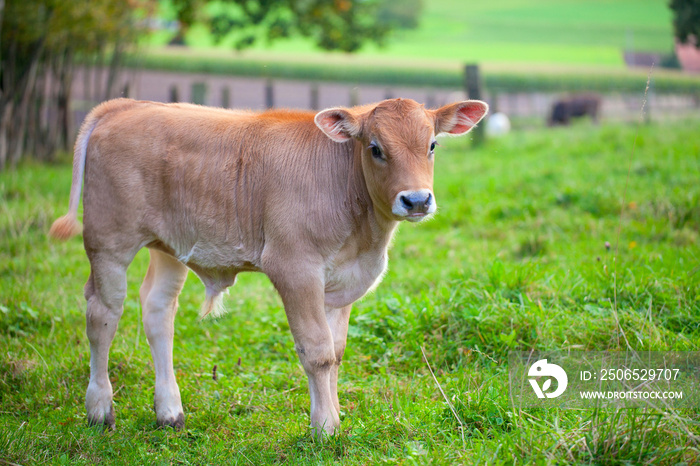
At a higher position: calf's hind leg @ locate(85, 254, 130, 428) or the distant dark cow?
calf's hind leg @ locate(85, 254, 130, 428)

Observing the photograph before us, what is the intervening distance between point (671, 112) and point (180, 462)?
20724 millimetres

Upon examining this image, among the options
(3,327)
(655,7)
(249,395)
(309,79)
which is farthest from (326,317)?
(309,79)

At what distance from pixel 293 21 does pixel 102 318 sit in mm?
17325

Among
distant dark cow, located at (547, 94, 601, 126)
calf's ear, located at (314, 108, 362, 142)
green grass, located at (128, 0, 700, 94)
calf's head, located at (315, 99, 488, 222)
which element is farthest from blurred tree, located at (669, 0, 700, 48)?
distant dark cow, located at (547, 94, 601, 126)

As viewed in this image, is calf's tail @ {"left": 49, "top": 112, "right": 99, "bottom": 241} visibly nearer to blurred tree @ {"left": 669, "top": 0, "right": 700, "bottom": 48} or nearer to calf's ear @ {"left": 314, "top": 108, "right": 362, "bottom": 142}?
calf's ear @ {"left": 314, "top": 108, "right": 362, "bottom": 142}

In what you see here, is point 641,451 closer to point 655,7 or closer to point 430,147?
point 430,147

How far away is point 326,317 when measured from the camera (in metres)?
4.20

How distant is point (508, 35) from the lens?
32469 mm

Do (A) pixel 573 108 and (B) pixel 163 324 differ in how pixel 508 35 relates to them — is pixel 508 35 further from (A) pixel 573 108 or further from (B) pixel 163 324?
(B) pixel 163 324

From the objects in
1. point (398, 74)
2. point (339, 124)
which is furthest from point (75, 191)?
point (398, 74)

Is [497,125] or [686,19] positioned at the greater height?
[686,19]

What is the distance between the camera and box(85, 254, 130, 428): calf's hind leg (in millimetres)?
4219

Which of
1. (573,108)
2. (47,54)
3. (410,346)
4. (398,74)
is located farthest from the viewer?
(398,74)

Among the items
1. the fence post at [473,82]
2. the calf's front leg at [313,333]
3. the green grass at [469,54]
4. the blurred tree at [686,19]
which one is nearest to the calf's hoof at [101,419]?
the calf's front leg at [313,333]
